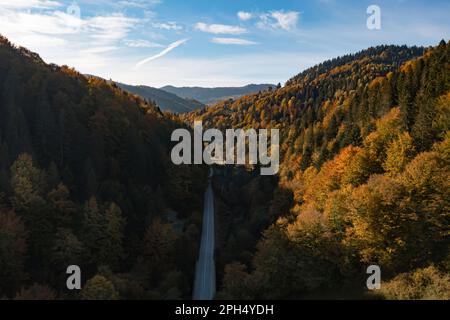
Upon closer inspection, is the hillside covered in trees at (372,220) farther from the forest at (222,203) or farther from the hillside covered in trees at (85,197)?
the hillside covered in trees at (85,197)

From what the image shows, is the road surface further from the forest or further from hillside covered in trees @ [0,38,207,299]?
the forest

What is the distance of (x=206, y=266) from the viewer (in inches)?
2564

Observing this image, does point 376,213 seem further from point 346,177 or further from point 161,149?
point 161,149

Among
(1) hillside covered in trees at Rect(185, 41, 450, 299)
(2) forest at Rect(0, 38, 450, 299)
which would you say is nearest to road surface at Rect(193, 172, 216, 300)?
(2) forest at Rect(0, 38, 450, 299)

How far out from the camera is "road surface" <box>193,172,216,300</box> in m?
57.5

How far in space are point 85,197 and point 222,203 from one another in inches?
1455

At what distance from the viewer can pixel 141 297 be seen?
154ft

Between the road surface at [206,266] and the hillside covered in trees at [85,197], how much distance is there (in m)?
1.66

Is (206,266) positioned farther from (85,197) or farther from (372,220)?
(372,220)

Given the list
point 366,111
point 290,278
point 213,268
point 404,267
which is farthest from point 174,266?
point 366,111

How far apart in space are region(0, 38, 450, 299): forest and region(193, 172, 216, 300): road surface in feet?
6.34

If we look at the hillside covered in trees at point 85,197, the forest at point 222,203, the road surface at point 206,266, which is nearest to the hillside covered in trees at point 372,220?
the forest at point 222,203

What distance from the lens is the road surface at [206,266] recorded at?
57.5m

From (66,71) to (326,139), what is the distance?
251 ft
